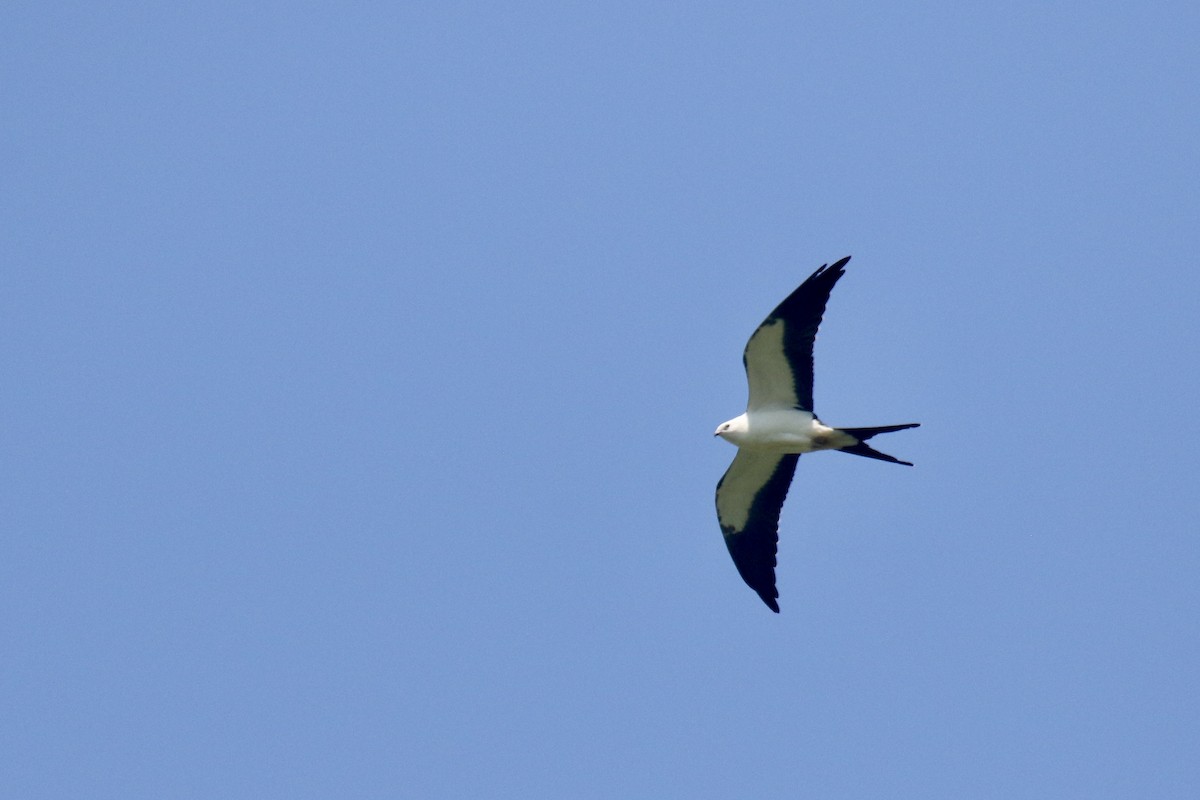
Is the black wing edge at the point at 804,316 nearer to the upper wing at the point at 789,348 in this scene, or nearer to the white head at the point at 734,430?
the upper wing at the point at 789,348

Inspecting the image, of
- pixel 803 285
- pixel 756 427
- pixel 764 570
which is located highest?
pixel 803 285

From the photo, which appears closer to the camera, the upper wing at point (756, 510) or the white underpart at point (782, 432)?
the white underpart at point (782, 432)

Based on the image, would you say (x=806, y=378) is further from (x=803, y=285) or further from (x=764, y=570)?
(x=764, y=570)

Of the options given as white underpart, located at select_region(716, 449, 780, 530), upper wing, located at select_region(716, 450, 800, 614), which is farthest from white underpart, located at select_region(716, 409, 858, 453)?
upper wing, located at select_region(716, 450, 800, 614)

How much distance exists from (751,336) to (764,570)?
10.2ft

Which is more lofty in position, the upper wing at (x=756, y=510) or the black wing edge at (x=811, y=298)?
the black wing edge at (x=811, y=298)

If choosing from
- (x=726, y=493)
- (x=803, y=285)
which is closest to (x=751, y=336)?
(x=803, y=285)

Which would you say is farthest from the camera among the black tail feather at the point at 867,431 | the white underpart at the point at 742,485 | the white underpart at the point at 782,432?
the white underpart at the point at 742,485

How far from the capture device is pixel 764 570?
17.1m

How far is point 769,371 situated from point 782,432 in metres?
0.69

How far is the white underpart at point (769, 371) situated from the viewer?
51.4 feet

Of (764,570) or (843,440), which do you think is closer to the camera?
(843,440)

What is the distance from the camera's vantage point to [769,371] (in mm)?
16031

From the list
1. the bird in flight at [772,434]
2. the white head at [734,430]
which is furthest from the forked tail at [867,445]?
the white head at [734,430]
